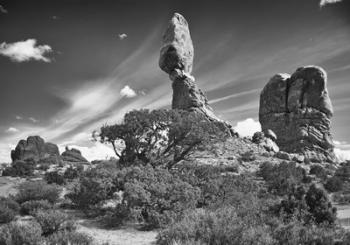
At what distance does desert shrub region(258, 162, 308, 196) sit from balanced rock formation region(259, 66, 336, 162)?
2892cm

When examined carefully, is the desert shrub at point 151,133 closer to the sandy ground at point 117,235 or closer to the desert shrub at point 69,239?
the sandy ground at point 117,235

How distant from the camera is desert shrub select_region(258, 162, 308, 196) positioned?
1936cm

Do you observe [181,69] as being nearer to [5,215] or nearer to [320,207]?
[320,207]

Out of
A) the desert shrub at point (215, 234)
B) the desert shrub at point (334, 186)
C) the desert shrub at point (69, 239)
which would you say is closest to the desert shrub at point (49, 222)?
the desert shrub at point (69, 239)

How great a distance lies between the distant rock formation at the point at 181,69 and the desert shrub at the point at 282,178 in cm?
2373

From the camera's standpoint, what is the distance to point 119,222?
35.7 feet

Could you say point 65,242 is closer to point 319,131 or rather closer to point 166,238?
point 166,238

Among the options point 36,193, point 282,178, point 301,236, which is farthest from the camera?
point 282,178

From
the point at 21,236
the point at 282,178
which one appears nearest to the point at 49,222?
the point at 21,236

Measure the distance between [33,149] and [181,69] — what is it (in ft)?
110

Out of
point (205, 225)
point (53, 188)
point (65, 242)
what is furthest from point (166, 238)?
point (53, 188)

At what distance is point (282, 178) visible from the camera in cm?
2166

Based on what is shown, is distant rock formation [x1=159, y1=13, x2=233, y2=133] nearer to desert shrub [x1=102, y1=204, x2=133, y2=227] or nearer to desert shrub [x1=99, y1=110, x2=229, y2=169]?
desert shrub [x1=99, y1=110, x2=229, y2=169]

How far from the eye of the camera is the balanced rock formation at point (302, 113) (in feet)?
178
